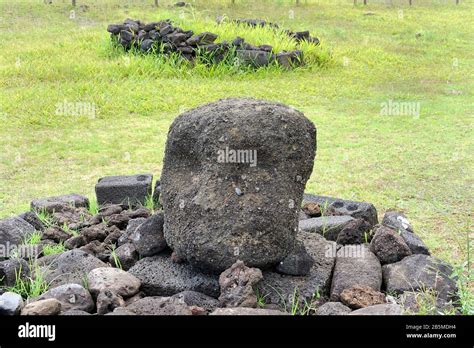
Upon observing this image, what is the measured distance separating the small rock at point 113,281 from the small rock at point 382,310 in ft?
4.59

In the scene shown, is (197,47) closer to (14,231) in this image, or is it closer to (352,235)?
(14,231)

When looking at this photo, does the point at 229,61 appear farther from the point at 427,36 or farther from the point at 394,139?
the point at 427,36

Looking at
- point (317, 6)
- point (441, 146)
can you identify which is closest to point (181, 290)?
point (441, 146)

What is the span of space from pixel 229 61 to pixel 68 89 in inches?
125

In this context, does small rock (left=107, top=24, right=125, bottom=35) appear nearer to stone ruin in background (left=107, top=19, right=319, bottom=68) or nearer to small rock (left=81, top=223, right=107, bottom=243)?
stone ruin in background (left=107, top=19, right=319, bottom=68)

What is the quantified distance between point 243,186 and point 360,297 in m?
0.96

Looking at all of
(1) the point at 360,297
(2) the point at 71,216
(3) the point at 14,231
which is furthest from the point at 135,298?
(2) the point at 71,216

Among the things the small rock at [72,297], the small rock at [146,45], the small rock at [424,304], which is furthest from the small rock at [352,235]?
the small rock at [146,45]

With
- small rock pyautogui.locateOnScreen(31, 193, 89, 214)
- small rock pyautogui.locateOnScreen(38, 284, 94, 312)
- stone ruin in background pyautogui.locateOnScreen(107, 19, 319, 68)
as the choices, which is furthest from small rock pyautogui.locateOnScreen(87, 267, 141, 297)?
stone ruin in background pyautogui.locateOnScreen(107, 19, 319, 68)

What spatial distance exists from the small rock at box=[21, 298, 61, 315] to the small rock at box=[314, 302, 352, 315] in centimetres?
148

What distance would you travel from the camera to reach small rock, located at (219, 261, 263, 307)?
13.8 feet

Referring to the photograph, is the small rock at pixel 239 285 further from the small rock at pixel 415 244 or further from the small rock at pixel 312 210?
the small rock at pixel 312 210

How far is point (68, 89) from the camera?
37.7ft
